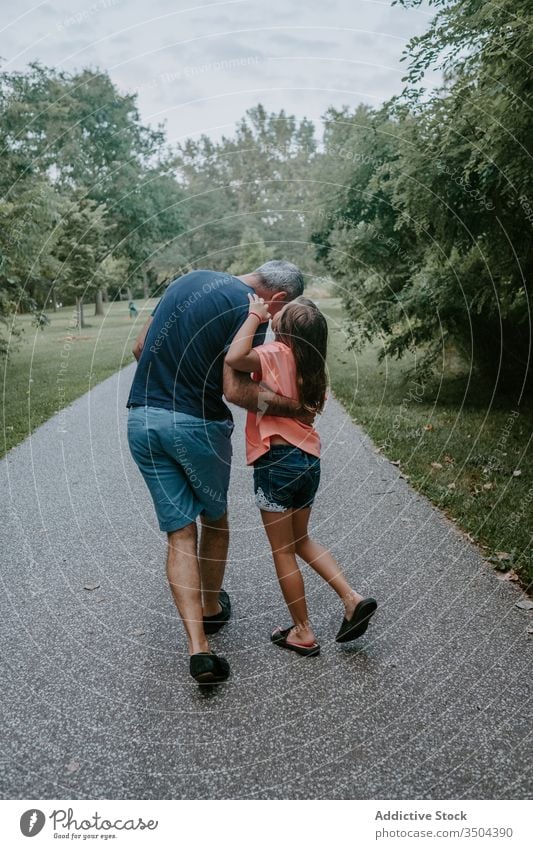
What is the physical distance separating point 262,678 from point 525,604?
1669 millimetres

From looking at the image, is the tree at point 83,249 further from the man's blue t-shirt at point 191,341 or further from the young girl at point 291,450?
the young girl at point 291,450

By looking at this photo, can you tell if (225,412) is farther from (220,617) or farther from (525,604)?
(525,604)

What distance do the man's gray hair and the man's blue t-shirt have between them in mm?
95

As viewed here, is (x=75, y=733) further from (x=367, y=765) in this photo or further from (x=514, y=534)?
(x=514, y=534)

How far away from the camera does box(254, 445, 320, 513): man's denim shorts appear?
3.35m

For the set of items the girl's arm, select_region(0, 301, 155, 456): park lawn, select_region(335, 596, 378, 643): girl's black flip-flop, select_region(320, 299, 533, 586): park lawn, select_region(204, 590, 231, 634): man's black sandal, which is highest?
the girl's arm

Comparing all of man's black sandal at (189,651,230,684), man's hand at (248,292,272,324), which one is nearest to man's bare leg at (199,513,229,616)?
man's black sandal at (189,651,230,684)

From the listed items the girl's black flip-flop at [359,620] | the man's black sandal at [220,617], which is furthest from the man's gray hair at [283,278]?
the man's black sandal at [220,617]

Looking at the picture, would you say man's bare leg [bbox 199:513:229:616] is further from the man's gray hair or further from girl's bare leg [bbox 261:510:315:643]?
the man's gray hair

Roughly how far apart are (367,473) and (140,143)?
85.7 feet

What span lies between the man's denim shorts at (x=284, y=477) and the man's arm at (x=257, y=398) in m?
0.17

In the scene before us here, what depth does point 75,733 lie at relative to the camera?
2.97 meters

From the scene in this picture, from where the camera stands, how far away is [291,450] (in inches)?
132

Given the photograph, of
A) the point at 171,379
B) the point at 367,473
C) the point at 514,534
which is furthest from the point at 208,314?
the point at 367,473
